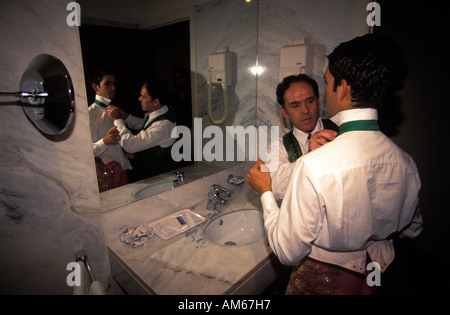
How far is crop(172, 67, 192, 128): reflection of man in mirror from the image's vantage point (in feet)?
4.84

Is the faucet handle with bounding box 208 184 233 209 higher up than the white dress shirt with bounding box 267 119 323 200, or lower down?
lower down

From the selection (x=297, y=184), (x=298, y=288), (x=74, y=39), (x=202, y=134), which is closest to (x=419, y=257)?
(x=298, y=288)

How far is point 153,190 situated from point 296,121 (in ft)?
3.21

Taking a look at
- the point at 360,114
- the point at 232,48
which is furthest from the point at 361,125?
the point at 232,48

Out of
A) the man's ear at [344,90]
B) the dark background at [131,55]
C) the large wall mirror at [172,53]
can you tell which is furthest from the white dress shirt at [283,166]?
the dark background at [131,55]

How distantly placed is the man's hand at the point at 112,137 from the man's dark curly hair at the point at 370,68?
1.01 metres

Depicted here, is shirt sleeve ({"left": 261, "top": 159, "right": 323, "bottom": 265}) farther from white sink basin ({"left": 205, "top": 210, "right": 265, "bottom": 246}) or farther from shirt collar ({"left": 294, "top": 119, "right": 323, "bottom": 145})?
shirt collar ({"left": 294, "top": 119, "right": 323, "bottom": 145})

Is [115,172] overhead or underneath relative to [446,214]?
overhead

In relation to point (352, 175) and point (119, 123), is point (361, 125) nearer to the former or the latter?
point (352, 175)

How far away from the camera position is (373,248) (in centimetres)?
95

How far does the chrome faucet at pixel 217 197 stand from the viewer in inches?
59.0

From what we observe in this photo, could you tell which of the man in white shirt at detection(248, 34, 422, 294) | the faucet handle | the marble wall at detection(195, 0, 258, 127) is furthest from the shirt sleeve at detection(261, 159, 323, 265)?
the marble wall at detection(195, 0, 258, 127)
